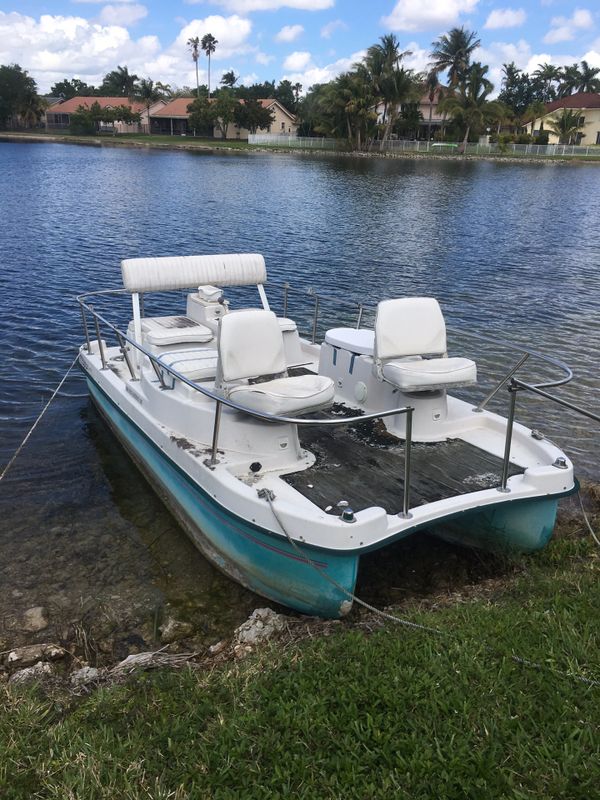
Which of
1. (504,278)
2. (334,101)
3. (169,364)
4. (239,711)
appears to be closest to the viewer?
(239,711)

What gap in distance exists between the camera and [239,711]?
384 cm

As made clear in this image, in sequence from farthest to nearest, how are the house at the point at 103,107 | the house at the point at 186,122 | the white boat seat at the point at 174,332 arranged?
the house at the point at 103,107 < the house at the point at 186,122 < the white boat seat at the point at 174,332

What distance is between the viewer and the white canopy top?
8145 millimetres

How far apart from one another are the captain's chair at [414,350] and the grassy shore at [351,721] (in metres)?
2.45

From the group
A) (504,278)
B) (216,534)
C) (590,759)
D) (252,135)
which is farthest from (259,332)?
(252,135)

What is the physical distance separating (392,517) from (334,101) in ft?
251

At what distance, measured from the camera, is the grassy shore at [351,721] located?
3.29 metres

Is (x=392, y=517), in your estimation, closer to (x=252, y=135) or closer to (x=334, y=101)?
(x=334, y=101)

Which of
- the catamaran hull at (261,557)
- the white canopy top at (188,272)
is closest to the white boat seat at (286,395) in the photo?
Answer: the catamaran hull at (261,557)

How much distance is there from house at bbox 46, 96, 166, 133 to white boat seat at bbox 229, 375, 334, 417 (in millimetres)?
109678

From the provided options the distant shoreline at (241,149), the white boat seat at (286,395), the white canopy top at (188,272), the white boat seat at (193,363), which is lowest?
the white boat seat at (193,363)

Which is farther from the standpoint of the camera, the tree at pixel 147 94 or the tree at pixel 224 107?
the tree at pixel 147 94

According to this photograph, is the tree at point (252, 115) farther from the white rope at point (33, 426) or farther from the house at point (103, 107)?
the white rope at point (33, 426)

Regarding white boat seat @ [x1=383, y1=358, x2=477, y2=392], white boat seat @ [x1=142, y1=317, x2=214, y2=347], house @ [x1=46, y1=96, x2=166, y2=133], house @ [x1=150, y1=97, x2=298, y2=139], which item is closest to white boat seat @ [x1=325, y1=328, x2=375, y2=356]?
white boat seat @ [x1=383, y1=358, x2=477, y2=392]
